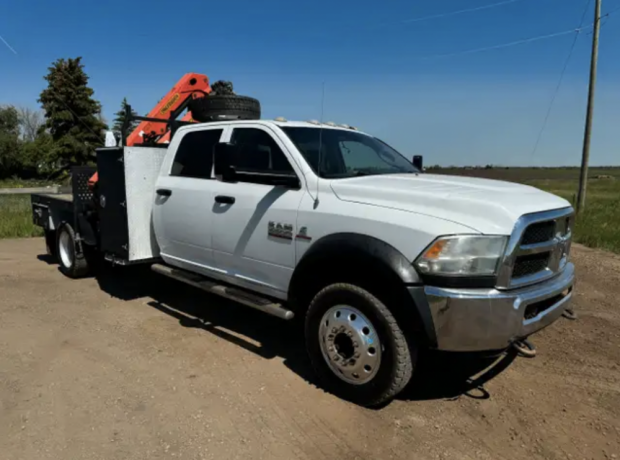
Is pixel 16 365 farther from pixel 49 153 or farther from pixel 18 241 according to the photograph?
pixel 49 153

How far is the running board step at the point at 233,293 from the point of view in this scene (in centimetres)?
400

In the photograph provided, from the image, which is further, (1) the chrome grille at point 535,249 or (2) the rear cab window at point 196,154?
(2) the rear cab window at point 196,154

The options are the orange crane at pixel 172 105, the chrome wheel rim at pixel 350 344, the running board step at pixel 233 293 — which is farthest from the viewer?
the orange crane at pixel 172 105

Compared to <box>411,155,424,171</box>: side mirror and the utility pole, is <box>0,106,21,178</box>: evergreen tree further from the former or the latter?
<box>411,155,424,171</box>: side mirror

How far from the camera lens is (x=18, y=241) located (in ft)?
35.6

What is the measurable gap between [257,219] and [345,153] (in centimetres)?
105

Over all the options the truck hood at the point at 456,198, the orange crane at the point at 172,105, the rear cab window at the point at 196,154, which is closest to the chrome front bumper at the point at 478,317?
the truck hood at the point at 456,198

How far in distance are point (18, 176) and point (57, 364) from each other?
62.5 meters

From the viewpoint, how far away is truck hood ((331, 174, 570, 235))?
122 inches

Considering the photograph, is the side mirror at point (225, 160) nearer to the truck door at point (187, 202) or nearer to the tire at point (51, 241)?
the truck door at point (187, 202)

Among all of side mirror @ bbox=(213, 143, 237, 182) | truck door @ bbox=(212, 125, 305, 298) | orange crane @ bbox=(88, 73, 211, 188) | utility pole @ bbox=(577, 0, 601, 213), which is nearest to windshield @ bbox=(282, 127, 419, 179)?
truck door @ bbox=(212, 125, 305, 298)

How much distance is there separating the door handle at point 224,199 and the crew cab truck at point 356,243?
0.05 feet

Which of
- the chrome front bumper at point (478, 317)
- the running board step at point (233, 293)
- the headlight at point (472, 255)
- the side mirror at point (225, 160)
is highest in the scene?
the side mirror at point (225, 160)

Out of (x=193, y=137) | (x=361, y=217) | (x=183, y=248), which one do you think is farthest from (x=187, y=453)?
(x=193, y=137)
